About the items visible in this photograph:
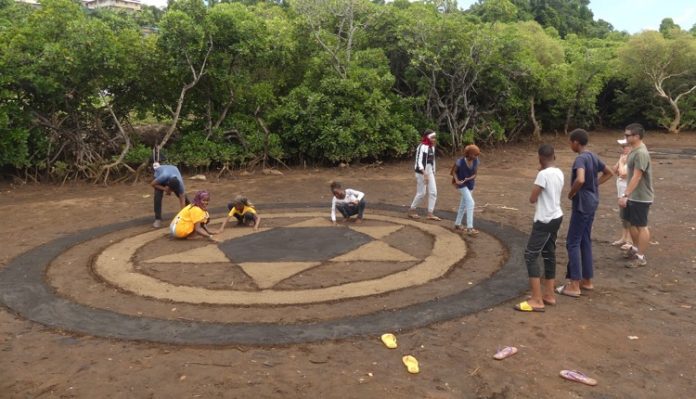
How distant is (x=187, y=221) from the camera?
863 centimetres

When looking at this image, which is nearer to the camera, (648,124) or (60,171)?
(60,171)

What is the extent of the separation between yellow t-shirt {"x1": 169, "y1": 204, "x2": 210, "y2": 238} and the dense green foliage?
6736 mm

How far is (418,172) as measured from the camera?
9797 mm

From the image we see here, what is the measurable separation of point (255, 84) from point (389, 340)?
12.9 metres

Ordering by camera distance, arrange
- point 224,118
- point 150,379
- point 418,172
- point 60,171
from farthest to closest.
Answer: point 224,118
point 60,171
point 418,172
point 150,379

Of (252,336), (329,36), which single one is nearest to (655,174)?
(329,36)

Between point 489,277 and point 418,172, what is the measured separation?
10.9ft

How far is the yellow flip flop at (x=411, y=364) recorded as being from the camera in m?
4.54

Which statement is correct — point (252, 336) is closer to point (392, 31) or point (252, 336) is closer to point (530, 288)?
point (530, 288)

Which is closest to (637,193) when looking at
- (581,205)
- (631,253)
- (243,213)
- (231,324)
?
(631,253)

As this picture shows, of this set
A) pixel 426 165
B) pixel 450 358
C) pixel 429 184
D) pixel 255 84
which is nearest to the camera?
pixel 450 358

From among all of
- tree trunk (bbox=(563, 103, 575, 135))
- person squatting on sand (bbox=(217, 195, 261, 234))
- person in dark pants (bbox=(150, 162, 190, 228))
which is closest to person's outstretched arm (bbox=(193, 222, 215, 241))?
person squatting on sand (bbox=(217, 195, 261, 234))

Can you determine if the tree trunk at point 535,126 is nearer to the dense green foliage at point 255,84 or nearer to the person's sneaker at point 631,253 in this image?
the dense green foliage at point 255,84

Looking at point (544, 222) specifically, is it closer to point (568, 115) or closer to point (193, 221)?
point (193, 221)
